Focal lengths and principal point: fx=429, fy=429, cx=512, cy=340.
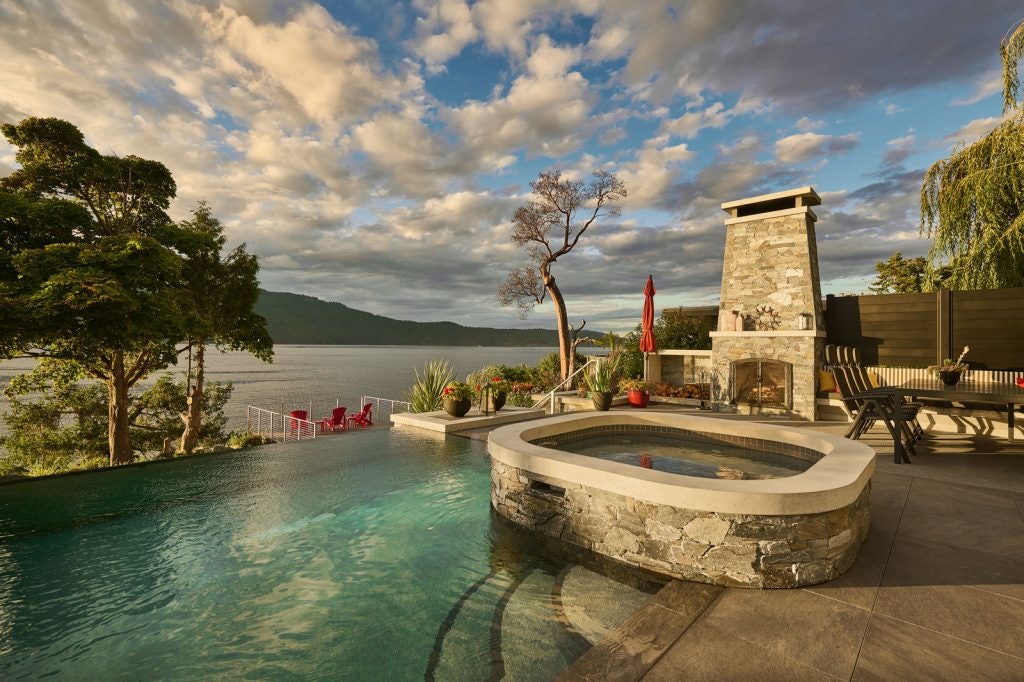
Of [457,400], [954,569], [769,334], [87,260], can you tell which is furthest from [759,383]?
[87,260]

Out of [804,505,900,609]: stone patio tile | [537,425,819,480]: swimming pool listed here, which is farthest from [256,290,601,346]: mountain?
[804,505,900,609]: stone patio tile

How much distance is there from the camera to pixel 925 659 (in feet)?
6.39

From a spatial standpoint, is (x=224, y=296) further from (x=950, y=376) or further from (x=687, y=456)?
(x=950, y=376)

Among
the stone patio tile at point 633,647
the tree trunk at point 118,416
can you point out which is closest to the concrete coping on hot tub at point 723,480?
the stone patio tile at point 633,647

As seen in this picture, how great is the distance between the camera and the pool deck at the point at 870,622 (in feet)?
6.26

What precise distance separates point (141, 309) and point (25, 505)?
5437mm

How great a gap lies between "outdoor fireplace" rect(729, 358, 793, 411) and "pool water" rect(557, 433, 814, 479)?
A: 4861mm

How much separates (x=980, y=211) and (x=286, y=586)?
44.7 feet

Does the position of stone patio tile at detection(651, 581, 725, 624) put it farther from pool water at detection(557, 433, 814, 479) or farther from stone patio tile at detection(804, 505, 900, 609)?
pool water at detection(557, 433, 814, 479)

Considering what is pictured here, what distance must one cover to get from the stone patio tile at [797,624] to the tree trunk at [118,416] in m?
13.2

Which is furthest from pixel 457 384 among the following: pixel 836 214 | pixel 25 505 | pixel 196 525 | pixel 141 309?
pixel 836 214

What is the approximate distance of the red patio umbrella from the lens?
405 inches

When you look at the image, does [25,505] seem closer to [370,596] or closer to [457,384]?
[370,596]

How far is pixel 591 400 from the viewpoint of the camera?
9.76m
